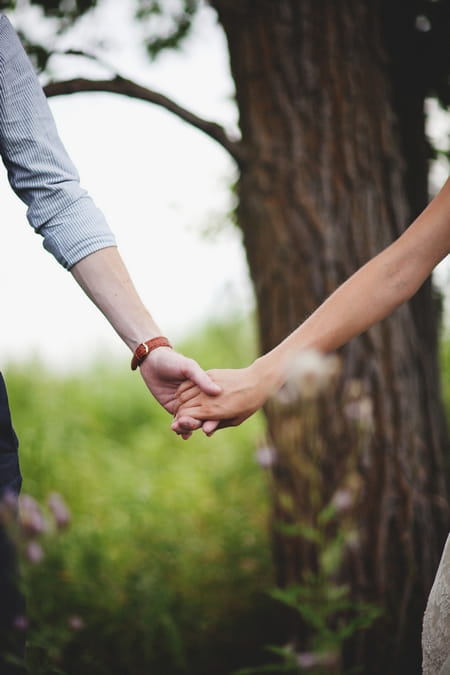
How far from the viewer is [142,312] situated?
1.81 m

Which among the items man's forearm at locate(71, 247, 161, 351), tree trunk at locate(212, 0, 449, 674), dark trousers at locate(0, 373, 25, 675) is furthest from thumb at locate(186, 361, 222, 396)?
tree trunk at locate(212, 0, 449, 674)

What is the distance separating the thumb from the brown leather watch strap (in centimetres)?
10

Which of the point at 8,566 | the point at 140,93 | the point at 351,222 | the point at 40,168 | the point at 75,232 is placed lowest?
the point at 8,566

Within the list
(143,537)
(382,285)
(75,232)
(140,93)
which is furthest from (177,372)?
(143,537)

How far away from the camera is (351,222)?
2600 mm

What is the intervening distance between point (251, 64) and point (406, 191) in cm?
82

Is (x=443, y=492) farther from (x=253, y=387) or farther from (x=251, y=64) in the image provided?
(x=251, y=64)

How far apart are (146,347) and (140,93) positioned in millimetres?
1028

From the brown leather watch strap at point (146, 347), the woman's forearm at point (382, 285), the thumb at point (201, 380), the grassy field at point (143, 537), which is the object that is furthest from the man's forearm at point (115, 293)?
the grassy field at point (143, 537)

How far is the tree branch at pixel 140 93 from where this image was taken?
2277 millimetres

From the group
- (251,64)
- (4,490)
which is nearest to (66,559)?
(4,490)

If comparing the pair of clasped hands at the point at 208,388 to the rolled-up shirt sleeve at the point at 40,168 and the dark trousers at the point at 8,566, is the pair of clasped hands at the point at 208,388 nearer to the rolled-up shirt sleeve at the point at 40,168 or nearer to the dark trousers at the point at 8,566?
the rolled-up shirt sleeve at the point at 40,168

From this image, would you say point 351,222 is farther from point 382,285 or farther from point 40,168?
point 40,168

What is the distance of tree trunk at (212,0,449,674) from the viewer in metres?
2.60
